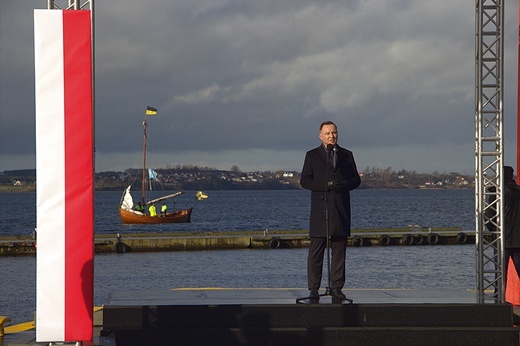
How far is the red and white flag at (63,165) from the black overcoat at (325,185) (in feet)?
14.5

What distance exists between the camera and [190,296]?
10.5 metres

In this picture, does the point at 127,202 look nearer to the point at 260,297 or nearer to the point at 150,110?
the point at 150,110

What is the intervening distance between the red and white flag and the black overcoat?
14.5 feet

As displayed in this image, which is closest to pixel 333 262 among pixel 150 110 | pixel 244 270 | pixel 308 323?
pixel 308 323

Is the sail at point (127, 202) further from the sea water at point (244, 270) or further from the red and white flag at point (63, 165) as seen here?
the red and white flag at point (63, 165)

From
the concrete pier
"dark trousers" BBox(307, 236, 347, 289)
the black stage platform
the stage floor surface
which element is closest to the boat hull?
the concrete pier

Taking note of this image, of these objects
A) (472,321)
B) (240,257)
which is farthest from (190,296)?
(240,257)

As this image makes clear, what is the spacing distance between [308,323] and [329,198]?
1388 millimetres

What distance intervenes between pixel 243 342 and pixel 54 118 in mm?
4150

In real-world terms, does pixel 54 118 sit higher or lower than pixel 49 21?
lower

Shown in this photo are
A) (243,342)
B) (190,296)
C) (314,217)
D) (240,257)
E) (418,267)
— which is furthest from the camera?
(240,257)

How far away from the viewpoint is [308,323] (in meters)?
9.20

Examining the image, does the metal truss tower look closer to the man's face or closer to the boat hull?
the man's face

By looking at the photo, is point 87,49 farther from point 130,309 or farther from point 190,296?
point 190,296
